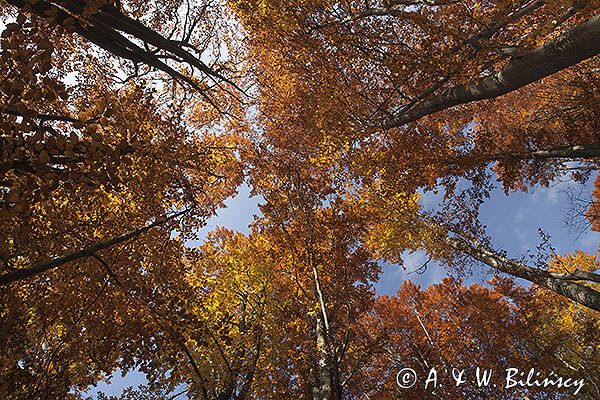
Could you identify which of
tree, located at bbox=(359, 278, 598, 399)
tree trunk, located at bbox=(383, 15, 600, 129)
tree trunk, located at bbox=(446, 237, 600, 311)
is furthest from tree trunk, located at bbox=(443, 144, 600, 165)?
tree, located at bbox=(359, 278, 598, 399)

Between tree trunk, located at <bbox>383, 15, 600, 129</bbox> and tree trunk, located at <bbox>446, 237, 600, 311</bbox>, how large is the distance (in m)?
4.24

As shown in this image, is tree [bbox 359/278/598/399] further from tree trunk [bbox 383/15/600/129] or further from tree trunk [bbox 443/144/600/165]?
tree trunk [bbox 383/15/600/129]

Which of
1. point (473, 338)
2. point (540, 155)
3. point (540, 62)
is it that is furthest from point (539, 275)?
point (473, 338)

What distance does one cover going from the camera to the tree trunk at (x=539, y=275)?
19.7 ft

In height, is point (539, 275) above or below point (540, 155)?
below

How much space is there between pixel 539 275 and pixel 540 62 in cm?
499

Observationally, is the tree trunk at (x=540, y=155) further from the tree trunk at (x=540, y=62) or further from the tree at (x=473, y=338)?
the tree at (x=473, y=338)

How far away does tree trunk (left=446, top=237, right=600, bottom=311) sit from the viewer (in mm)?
6016

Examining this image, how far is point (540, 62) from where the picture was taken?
4.11 meters

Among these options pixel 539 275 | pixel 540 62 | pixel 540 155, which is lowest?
pixel 539 275

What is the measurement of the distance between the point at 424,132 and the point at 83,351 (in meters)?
10.4

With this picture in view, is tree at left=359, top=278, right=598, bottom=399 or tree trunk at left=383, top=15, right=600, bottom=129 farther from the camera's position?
tree at left=359, top=278, right=598, bottom=399

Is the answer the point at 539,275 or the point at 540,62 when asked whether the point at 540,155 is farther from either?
the point at 540,62

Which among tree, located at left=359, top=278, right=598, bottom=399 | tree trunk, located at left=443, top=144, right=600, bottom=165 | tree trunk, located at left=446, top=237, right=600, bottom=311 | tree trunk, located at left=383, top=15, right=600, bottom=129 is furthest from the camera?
tree, located at left=359, top=278, right=598, bottom=399
